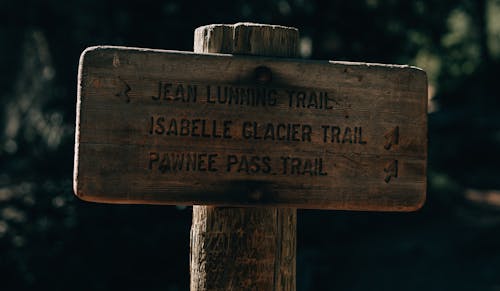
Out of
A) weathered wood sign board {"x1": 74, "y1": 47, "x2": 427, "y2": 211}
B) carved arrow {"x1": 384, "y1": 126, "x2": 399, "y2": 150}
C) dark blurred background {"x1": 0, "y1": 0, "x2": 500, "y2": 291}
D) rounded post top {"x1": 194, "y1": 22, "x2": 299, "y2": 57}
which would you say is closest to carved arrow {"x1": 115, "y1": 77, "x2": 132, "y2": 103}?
weathered wood sign board {"x1": 74, "y1": 47, "x2": 427, "y2": 211}

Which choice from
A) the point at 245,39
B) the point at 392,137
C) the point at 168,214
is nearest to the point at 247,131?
the point at 245,39

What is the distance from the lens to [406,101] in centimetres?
236

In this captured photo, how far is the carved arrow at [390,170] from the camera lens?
2334mm

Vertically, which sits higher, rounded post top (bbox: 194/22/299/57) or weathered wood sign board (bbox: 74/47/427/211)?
rounded post top (bbox: 194/22/299/57)

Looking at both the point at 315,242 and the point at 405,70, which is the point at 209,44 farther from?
the point at 315,242

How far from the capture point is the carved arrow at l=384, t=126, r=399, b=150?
2.33 metres

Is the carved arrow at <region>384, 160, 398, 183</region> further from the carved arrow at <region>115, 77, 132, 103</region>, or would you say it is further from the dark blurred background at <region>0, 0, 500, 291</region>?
the dark blurred background at <region>0, 0, 500, 291</region>

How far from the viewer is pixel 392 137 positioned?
2338 millimetres

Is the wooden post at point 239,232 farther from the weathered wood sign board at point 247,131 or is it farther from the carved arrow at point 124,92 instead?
the carved arrow at point 124,92

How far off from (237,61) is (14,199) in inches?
248

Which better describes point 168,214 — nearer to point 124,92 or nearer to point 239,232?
point 239,232

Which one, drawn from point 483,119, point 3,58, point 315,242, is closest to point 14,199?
point 315,242

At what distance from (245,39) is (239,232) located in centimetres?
56

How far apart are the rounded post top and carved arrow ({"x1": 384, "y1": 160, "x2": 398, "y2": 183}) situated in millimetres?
446
